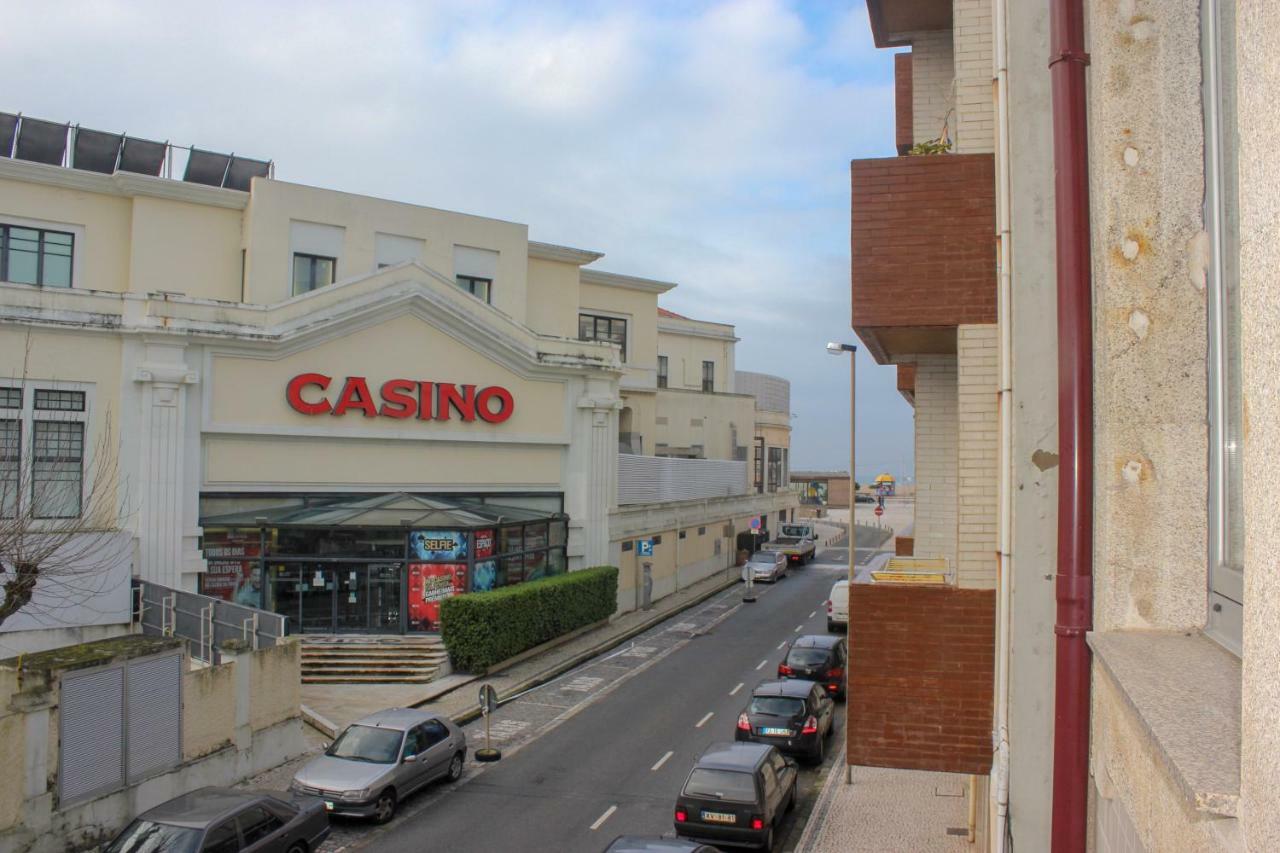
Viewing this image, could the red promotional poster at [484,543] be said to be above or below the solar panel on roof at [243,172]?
below

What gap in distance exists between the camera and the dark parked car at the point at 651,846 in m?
12.6

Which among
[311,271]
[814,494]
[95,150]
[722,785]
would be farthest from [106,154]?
[814,494]

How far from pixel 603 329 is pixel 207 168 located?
56.9ft

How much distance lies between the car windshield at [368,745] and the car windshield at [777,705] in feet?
25.0

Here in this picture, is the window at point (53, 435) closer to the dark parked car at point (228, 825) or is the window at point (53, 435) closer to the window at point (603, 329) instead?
the dark parked car at point (228, 825)

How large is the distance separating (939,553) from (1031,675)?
621 cm

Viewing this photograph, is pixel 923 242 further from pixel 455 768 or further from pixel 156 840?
pixel 455 768

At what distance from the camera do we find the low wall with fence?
1502cm

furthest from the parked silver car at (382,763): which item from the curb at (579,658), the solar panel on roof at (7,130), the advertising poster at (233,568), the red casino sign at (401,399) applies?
the solar panel on roof at (7,130)

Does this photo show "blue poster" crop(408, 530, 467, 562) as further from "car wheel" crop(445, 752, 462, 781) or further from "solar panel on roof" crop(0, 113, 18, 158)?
"solar panel on roof" crop(0, 113, 18, 158)

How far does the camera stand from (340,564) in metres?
29.2

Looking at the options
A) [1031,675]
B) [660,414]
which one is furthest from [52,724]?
[660,414]

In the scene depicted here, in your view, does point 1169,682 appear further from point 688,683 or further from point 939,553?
point 688,683

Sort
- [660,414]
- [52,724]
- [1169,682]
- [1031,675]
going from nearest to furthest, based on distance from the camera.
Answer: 1. [1169,682]
2. [1031,675]
3. [52,724]
4. [660,414]
